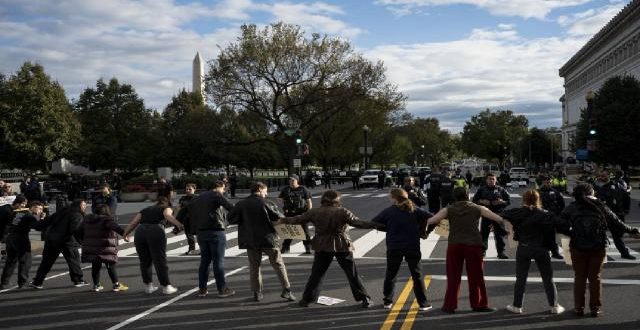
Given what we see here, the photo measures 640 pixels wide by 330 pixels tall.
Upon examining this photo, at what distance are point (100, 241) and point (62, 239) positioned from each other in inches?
32.7

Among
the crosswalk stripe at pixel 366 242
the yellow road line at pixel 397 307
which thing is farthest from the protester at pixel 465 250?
the crosswalk stripe at pixel 366 242

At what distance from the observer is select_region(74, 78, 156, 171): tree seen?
196 feet

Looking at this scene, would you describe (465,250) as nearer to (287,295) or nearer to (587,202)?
(587,202)

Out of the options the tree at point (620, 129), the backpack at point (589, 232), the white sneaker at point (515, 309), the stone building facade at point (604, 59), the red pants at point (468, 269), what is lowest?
the white sneaker at point (515, 309)

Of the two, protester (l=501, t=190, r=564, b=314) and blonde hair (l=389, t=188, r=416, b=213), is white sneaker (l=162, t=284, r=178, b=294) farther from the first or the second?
protester (l=501, t=190, r=564, b=314)

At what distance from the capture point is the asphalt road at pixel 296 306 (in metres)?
7.24

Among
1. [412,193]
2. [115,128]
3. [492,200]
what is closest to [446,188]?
[412,193]

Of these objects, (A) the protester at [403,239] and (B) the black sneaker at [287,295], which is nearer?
(A) the protester at [403,239]

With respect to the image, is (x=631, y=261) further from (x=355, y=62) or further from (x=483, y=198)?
(x=355, y=62)

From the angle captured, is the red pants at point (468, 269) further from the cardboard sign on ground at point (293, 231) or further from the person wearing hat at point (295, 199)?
the person wearing hat at point (295, 199)

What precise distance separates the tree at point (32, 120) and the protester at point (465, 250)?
4495 centimetres

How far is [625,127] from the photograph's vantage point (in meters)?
51.2

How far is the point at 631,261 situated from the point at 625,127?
44495 mm

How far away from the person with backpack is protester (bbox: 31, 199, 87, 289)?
23.4ft
